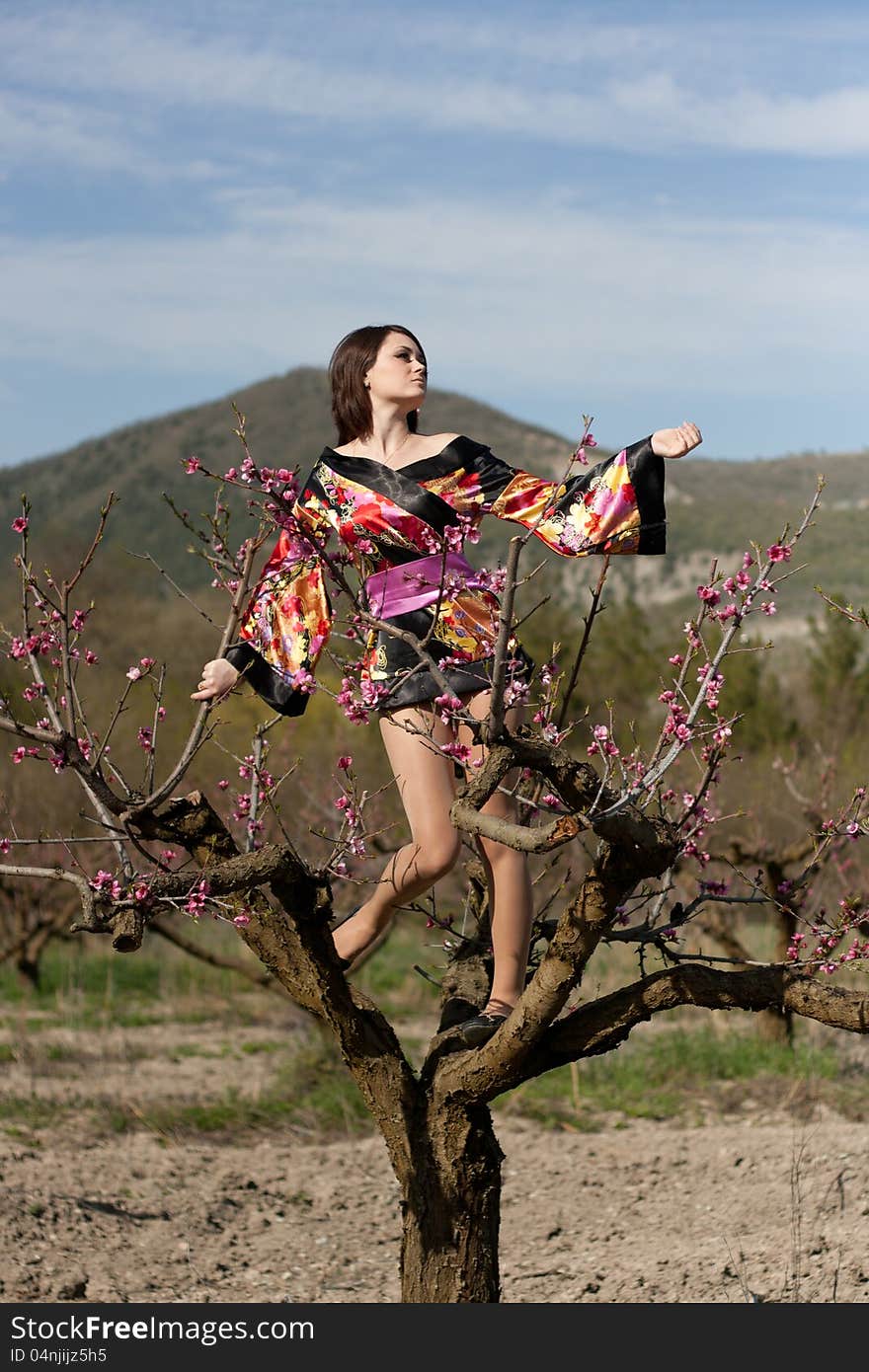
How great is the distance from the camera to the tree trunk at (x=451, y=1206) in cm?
385

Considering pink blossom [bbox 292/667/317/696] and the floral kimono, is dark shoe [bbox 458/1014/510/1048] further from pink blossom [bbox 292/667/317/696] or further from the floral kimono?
pink blossom [bbox 292/667/317/696]

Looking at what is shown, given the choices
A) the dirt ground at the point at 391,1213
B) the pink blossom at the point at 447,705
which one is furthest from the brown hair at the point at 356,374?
the dirt ground at the point at 391,1213

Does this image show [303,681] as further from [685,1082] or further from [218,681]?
[685,1082]

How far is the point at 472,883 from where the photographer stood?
4246mm

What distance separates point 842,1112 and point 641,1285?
9.01 feet

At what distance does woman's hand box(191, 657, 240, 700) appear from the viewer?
3762 millimetres

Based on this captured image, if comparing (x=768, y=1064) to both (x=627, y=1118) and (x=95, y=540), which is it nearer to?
(x=627, y=1118)

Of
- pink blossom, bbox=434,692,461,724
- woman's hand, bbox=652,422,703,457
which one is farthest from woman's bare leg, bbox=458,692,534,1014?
woman's hand, bbox=652,422,703,457

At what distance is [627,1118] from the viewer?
796cm

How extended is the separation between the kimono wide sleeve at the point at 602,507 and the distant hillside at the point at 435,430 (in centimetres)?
3427

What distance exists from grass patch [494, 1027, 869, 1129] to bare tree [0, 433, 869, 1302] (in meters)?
4.04

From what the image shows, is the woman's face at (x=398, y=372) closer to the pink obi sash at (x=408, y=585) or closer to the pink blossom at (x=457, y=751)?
the pink obi sash at (x=408, y=585)

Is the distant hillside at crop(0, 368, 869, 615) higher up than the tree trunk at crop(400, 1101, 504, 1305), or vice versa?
the distant hillside at crop(0, 368, 869, 615)
